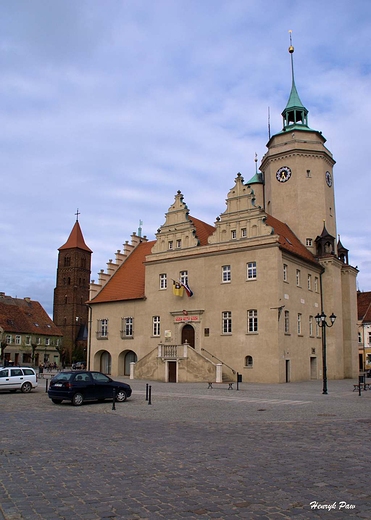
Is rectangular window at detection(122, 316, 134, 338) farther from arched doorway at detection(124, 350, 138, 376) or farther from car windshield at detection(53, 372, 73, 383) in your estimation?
car windshield at detection(53, 372, 73, 383)

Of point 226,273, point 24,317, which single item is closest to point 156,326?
point 226,273

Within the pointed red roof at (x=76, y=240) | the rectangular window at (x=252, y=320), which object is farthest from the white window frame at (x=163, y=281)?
the pointed red roof at (x=76, y=240)

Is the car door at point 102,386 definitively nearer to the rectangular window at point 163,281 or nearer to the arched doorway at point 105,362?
the rectangular window at point 163,281

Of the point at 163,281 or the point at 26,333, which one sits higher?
the point at 163,281

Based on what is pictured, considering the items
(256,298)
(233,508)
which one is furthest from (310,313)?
(233,508)

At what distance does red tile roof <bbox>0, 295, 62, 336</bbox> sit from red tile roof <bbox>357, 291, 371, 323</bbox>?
50.9 m

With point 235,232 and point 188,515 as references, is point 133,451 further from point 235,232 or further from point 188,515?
point 235,232

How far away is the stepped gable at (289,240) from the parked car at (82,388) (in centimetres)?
2139

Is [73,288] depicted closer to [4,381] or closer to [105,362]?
[105,362]

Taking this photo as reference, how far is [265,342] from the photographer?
37.4 metres

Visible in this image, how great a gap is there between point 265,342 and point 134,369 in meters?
11.2

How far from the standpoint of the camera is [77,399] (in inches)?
839

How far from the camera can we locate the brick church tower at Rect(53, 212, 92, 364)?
114438mm

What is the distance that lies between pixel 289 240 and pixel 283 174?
8357 mm
